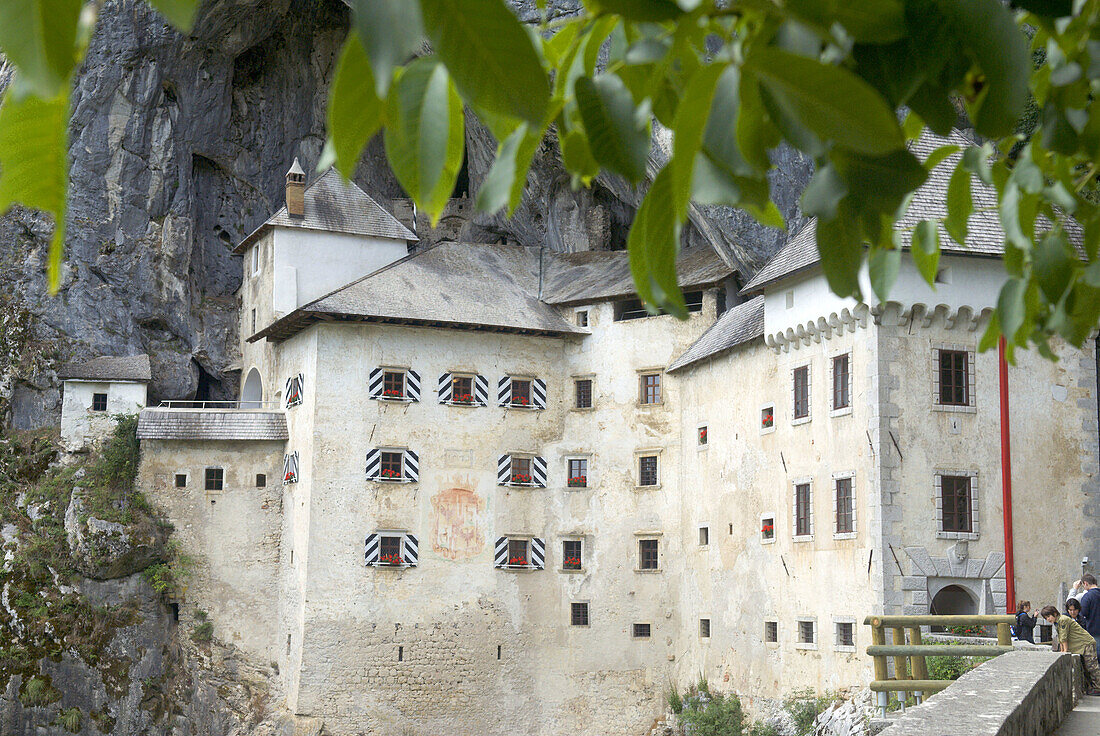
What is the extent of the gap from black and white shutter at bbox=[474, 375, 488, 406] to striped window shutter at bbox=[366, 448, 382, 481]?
2546mm

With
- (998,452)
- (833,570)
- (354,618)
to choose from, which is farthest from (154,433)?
(998,452)

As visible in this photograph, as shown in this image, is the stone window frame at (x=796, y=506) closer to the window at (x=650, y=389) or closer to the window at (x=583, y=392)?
the window at (x=650, y=389)

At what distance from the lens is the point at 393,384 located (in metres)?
27.0

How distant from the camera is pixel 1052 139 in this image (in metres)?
2.40

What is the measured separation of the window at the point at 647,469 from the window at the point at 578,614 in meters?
2.99

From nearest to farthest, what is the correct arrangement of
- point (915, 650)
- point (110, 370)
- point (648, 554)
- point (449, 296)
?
point (915, 650), point (648, 554), point (449, 296), point (110, 370)

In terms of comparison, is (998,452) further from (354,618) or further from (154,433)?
(154,433)

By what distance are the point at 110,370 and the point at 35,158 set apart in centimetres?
3169

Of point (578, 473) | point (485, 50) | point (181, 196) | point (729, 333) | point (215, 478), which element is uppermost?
point (181, 196)

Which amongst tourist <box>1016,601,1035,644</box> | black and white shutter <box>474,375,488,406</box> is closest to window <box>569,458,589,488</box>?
black and white shutter <box>474,375,488,406</box>

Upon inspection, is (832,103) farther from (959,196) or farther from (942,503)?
(942,503)

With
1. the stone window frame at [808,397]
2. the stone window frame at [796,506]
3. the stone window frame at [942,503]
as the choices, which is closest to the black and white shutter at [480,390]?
the stone window frame at [808,397]

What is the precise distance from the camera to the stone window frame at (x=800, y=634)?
21.4 metres

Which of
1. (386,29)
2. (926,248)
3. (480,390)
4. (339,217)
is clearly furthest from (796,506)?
(386,29)
